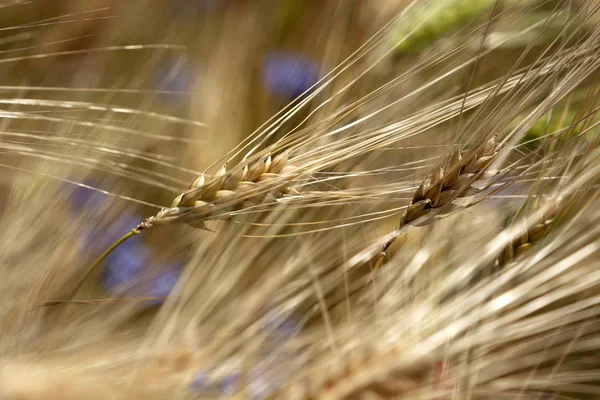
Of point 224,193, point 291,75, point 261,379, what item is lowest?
point 261,379

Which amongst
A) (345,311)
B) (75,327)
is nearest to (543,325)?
(345,311)

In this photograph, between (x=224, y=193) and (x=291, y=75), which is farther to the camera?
(x=291, y=75)

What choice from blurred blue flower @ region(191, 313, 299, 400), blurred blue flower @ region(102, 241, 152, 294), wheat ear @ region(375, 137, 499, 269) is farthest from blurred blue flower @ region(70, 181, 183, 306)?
wheat ear @ region(375, 137, 499, 269)

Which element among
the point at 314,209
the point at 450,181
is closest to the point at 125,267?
the point at 314,209

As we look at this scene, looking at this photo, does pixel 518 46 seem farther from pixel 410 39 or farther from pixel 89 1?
pixel 89 1

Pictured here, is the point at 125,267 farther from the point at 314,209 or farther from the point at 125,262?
the point at 314,209

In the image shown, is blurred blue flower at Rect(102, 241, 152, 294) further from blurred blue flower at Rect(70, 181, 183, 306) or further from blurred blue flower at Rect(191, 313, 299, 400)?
blurred blue flower at Rect(191, 313, 299, 400)

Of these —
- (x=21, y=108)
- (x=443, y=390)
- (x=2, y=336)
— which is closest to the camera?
(x=443, y=390)
